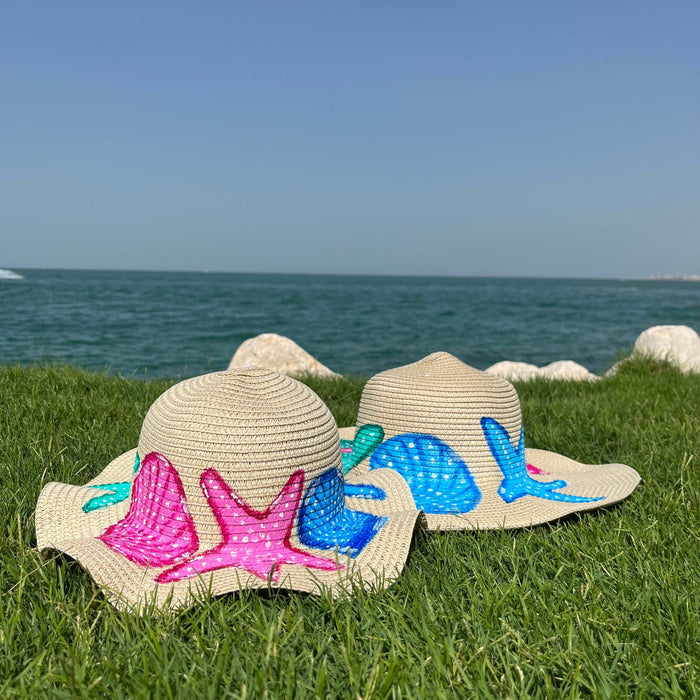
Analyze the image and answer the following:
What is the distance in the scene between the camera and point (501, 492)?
300 cm

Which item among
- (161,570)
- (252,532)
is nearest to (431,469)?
(252,532)

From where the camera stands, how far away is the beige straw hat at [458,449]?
2.92 meters

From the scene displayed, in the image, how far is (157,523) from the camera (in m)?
2.17

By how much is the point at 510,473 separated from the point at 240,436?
1.59 m

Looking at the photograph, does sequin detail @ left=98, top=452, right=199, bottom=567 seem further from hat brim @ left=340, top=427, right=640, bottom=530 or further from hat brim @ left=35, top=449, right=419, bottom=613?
hat brim @ left=340, top=427, right=640, bottom=530

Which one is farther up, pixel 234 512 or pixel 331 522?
pixel 234 512

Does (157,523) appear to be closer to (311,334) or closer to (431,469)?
(431,469)

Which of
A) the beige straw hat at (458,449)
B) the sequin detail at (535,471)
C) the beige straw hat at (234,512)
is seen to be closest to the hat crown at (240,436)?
the beige straw hat at (234,512)

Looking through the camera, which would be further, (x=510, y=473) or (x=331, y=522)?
(x=510, y=473)

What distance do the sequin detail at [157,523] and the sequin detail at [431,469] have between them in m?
1.22

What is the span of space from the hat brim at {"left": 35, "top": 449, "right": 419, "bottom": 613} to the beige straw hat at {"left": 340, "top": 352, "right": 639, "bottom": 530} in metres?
0.54

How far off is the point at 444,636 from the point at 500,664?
180mm

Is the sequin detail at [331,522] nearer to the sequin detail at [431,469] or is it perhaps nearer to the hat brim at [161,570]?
the hat brim at [161,570]

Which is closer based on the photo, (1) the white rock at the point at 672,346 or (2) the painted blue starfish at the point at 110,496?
(2) the painted blue starfish at the point at 110,496
